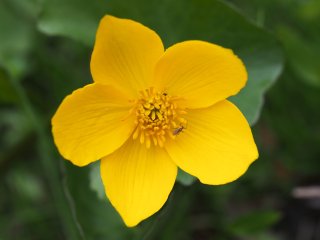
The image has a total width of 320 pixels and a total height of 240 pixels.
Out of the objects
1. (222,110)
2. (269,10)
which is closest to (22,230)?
(222,110)

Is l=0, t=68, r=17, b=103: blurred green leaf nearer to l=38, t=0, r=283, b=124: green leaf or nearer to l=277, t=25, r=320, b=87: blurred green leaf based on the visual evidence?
l=38, t=0, r=283, b=124: green leaf

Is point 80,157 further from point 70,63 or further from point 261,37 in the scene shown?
point 70,63

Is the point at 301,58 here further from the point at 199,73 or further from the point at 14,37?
the point at 14,37

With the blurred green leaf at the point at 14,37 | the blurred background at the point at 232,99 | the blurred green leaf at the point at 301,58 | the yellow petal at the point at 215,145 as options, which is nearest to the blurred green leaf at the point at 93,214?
the blurred background at the point at 232,99

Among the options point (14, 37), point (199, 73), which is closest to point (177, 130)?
point (199, 73)

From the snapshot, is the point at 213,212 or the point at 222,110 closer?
the point at 222,110

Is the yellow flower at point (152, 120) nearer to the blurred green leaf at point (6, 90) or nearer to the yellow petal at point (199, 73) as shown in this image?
the yellow petal at point (199, 73)
